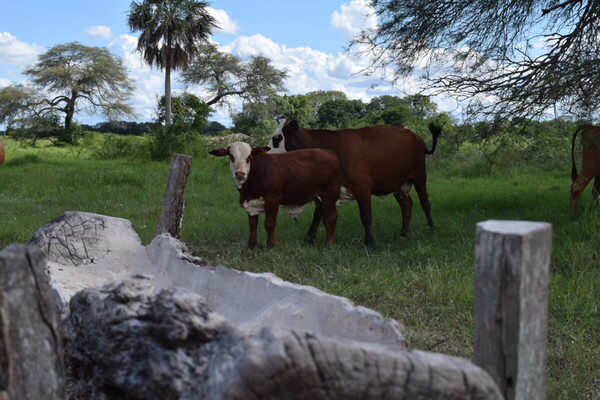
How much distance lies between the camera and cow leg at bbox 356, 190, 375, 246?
295 inches

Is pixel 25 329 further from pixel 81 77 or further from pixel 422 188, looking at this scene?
pixel 81 77

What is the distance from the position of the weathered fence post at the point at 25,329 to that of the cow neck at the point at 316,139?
5761 millimetres

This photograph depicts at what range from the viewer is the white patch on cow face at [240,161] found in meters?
6.41

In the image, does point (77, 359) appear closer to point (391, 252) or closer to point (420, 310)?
point (420, 310)

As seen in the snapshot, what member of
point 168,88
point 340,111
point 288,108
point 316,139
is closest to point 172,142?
point 168,88

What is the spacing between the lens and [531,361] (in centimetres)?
221

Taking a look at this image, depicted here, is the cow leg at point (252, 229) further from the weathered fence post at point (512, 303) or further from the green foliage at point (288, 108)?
the green foliage at point (288, 108)

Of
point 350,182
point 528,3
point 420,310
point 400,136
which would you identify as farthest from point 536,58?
point 420,310

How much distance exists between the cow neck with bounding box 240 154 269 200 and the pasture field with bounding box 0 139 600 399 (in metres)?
0.62

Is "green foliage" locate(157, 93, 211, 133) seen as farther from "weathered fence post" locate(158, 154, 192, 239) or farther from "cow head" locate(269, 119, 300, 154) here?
"weathered fence post" locate(158, 154, 192, 239)

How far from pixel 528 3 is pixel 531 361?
725 centimetres

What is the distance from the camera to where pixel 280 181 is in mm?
6727

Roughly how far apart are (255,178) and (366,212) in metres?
1.50

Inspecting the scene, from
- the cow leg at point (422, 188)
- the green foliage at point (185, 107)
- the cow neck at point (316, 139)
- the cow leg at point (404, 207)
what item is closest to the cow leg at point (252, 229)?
the cow neck at point (316, 139)
